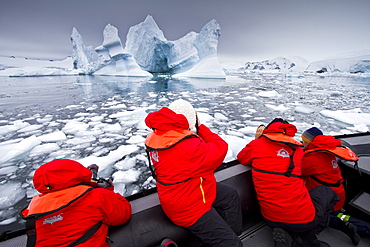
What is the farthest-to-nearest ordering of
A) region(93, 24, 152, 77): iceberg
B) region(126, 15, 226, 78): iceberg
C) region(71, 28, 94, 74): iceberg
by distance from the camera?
region(71, 28, 94, 74): iceberg → region(93, 24, 152, 77): iceberg → region(126, 15, 226, 78): iceberg

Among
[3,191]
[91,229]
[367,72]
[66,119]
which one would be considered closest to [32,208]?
[91,229]

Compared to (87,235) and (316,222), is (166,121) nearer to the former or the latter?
(87,235)

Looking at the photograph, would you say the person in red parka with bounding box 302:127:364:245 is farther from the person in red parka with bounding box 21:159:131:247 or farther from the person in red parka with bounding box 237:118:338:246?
the person in red parka with bounding box 21:159:131:247

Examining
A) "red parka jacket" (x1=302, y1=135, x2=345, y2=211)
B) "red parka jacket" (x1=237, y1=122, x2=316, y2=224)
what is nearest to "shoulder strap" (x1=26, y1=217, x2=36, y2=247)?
"red parka jacket" (x1=237, y1=122, x2=316, y2=224)

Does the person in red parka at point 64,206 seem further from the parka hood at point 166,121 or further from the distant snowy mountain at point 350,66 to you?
the distant snowy mountain at point 350,66

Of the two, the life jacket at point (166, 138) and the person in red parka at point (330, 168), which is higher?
the life jacket at point (166, 138)

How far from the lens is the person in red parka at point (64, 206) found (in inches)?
25.9

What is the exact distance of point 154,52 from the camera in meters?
21.3

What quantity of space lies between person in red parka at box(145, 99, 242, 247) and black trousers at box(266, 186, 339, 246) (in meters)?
0.38

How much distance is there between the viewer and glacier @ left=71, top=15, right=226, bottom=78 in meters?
16.9

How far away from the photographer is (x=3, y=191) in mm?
1713

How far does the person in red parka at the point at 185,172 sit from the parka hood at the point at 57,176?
1.04 feet

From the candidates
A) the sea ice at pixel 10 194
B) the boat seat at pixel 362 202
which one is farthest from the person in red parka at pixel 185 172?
the sea ice at pixel 10 194

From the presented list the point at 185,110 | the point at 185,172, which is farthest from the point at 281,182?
the point at 185,110
